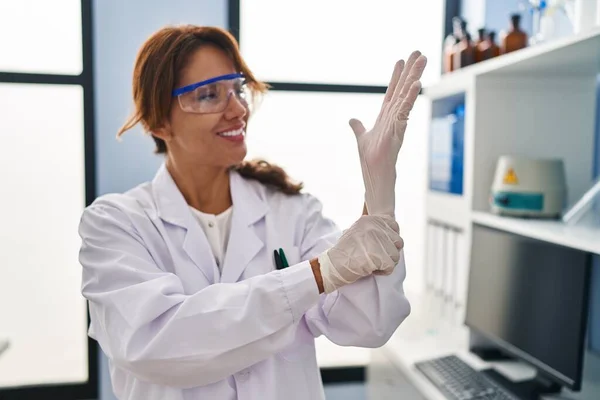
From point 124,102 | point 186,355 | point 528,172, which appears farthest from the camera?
point 124,102

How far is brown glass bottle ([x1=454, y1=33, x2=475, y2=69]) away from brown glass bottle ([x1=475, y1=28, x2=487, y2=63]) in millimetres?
18

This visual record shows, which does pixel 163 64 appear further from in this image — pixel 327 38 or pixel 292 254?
pixel 327 38

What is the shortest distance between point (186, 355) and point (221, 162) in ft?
1.60

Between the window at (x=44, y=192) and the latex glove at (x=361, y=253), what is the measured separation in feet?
4.96

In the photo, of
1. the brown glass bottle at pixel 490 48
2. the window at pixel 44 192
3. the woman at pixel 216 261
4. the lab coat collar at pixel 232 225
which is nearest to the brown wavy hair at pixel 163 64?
the woman at pixel 216 261

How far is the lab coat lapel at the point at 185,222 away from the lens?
3.82 feet

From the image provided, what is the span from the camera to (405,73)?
983 mm

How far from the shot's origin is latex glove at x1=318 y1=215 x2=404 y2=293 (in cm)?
96

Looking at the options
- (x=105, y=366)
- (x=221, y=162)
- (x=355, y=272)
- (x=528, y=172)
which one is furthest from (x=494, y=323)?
(x=105, y=366)

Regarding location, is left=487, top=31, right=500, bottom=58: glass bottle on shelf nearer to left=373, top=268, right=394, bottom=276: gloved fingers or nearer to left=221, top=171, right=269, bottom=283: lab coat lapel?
left=221, top=171, right=269, bottom=283: lab coat lapel

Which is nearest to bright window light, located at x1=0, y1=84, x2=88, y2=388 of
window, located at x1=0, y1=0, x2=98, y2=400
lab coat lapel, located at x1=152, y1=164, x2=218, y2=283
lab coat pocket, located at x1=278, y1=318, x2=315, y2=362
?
window, located at x1=0, y1=0, x2=98, y2=400

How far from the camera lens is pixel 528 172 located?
1.64 m

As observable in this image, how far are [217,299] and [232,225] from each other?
0.98 feet

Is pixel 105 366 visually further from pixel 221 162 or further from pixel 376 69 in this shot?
pixel 376 69
